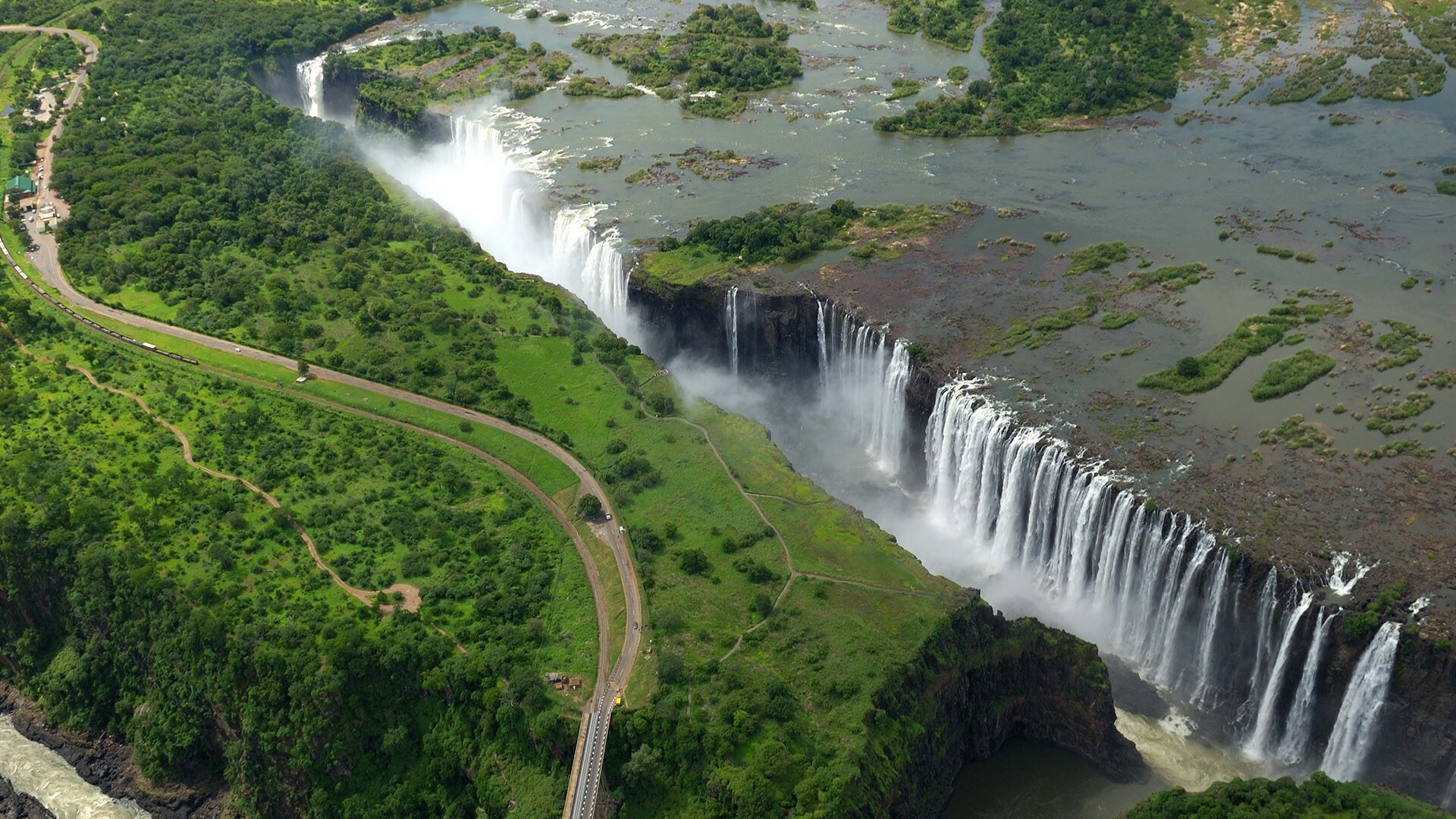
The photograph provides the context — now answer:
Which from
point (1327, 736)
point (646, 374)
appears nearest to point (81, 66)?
point (646, 374)

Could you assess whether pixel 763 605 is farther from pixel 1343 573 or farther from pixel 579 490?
pixel 1343 573

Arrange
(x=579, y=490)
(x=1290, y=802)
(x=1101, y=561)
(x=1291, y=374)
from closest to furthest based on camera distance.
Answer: (x=1290, y=802) → (x=1101, y=561) → (x=1291, y=374) → (x=579, y=490)

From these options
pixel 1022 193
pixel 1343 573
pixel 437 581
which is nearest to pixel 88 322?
pixel 437 581

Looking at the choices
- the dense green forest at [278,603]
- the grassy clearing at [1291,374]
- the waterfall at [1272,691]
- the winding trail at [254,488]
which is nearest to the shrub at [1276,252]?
the grassy clearing at [1291,374]

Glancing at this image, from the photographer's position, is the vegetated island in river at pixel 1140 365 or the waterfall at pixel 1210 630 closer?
the vegetated island in river at pixel 1140 365

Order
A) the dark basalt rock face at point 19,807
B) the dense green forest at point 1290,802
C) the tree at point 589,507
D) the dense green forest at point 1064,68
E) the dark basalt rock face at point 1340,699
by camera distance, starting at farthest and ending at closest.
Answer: the dense green forest at point 1064,68
the tree at point 589,507
the dark basalt rock face at point 19,807
the dark basalt rock face at point 1340,699
the dense green forest at point 1290,802

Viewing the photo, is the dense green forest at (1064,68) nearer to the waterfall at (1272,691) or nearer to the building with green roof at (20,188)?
the waterfall at (1272,691)
